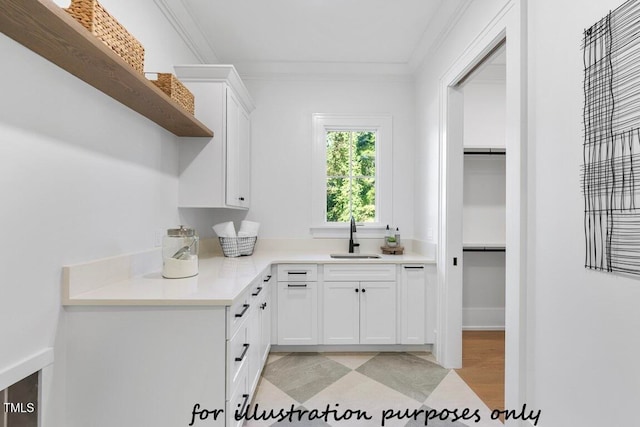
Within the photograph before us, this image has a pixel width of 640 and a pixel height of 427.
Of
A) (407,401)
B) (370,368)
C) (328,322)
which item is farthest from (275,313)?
(407,401)

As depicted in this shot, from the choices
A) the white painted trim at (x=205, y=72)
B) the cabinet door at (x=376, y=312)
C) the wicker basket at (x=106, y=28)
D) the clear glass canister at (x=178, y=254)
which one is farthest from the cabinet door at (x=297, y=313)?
the wicker basket at (x=106, y=28)

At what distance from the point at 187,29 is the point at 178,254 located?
1840 mm

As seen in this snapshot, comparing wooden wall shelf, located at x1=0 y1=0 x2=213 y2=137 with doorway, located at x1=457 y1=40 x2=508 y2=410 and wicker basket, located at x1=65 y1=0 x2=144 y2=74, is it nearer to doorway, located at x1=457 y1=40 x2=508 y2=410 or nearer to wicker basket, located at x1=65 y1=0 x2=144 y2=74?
wicker basket, located at x1=65 y1=0 x2=144 y2=74

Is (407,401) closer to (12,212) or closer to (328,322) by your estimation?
(328,322)

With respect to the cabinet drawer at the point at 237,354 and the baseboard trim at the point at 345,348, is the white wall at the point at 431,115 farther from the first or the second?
the cabinet drawer at the point at 237,354

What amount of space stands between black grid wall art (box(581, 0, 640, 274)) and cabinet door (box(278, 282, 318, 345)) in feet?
6.58

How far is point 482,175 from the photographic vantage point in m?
3.49

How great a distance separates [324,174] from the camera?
11.3ft

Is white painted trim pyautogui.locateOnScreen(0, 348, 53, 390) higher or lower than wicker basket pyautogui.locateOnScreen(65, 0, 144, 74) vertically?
lower

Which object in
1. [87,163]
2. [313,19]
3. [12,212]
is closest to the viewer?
[12,212]

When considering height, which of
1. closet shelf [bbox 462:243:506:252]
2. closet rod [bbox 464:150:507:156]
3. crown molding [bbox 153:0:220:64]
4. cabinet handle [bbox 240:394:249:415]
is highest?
crown molding [bbox 153:0:220:64]

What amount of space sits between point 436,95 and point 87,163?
8.54 feet

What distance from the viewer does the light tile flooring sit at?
1.96 metres

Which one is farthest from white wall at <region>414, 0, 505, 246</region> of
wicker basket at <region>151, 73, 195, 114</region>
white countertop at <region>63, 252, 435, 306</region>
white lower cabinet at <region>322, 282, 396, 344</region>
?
wicker basket at <region>151, 73, 195, 114</region>
